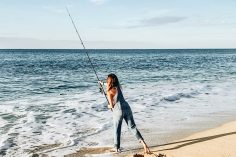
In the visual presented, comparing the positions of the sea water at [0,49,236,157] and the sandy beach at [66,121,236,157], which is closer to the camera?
the sandy beach at [66,121,236,157]

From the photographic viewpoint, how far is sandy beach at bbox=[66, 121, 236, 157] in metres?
8.04

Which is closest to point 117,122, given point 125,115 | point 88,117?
point 125,115

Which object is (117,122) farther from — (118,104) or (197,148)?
(197,148)

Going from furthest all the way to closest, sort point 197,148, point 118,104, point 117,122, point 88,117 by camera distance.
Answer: point 88,117 < point 197,148 < point 117,122 < point 118,104

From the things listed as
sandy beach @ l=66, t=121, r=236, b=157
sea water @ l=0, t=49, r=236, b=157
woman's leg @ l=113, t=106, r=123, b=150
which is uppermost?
woman's leg @ l=113, t=106, r=123, b=150

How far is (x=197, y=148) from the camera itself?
27.8 ft

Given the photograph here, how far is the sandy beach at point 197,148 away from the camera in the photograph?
8039 mm

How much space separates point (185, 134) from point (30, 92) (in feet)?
40.1

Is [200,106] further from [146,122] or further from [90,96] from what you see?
[90,96]

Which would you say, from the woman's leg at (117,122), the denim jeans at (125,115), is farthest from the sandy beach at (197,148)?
the denim jeans at (125,115)

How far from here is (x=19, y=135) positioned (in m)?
10.5

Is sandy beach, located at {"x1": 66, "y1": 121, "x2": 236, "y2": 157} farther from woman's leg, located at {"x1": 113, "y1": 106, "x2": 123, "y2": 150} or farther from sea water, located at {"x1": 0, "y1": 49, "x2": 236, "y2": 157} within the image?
sea water, located at {"x1": 0, "y1": 49, "x2": 236, "y2": 157}

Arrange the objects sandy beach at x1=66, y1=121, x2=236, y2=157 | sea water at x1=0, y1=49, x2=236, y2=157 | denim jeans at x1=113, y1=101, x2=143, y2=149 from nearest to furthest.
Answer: sandy beach at x1=66, y1=121, x2=236, y2=157 → denim jeans at x1=113, y1=101, x2=143, y2=149 → sea water at x1=0, y1=49, x2=236, y2=157

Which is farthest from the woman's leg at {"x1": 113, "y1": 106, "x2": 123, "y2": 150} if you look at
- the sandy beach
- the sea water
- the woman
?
the sea water
